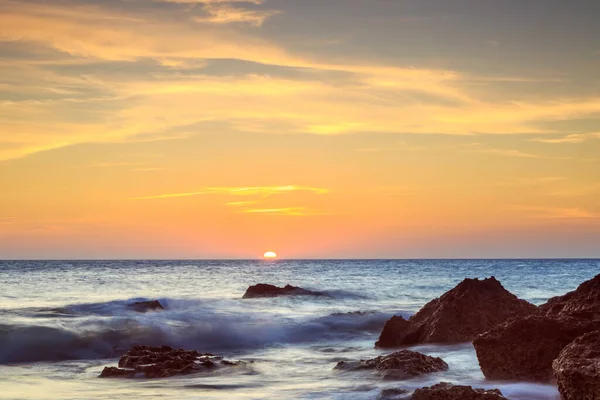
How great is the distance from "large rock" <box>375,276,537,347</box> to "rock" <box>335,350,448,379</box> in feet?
8.76

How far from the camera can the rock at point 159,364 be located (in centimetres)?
1266

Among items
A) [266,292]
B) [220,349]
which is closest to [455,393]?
[220,349]

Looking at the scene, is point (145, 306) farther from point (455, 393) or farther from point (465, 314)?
point (455, 393)

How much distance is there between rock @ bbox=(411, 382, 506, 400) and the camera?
850cm

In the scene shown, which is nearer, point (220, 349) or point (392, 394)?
point (392, 394)

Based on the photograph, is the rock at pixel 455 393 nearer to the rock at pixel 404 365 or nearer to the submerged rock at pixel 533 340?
the submerged rock at pixel 533 340

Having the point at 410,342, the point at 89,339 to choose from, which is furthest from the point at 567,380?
the point at 89,339

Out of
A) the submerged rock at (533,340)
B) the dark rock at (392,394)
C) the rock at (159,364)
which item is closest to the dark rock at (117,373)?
the rock at (159,364)

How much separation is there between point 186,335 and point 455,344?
933cm

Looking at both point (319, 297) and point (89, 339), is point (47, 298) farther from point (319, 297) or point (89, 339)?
point (89, 339)

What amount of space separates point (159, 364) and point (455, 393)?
6024mm

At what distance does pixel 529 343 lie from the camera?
10398 mm

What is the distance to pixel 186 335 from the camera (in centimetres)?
2159

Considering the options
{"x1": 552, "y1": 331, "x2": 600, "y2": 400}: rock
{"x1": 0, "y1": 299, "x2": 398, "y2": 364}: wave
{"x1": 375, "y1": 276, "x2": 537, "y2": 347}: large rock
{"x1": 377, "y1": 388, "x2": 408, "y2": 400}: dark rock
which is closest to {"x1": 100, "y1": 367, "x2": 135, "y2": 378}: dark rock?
{"x1": 0, "y1": 299, "x2": 398, "y2": 364}: wave
